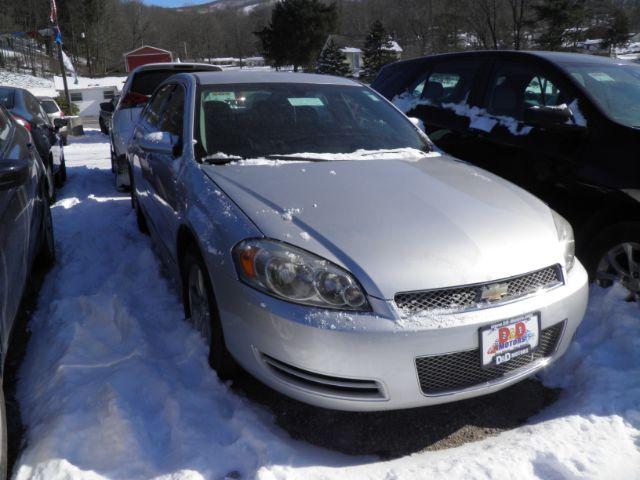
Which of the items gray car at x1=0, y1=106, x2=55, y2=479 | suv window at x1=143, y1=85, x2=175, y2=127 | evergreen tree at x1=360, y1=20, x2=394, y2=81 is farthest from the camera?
evergreen tree at x1=360, y1=20, x2=394, y2=81

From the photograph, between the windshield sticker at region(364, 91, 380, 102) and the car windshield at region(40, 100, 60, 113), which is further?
the car windshield at region(40, 100, 60, 113)

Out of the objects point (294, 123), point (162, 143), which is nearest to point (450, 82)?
point (294, 123)

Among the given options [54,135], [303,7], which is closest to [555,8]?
[303,7]

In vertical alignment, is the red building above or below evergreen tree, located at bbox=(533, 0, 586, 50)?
below

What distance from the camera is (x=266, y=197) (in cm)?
243

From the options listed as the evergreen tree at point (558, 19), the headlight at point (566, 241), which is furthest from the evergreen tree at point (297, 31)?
the headlight at point (566, 241)

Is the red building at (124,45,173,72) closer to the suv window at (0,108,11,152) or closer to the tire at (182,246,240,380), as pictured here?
the suv window at (0,108,11,152)

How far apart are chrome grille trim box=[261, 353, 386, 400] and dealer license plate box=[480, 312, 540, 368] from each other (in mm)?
449

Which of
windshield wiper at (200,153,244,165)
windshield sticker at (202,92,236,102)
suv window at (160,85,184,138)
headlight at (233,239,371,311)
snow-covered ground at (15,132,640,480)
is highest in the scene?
windshield sticker at (202,92,236,102)

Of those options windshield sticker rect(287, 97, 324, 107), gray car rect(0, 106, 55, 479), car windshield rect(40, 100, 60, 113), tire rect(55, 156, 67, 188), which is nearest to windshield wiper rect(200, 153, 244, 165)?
windshield sticker rect(287, 97, 324, 107)

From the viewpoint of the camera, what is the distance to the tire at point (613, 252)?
3.00 m

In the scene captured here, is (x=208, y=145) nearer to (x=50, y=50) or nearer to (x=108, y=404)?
(x=108, y=404)

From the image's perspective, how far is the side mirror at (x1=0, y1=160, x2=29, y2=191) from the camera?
2.23 meters

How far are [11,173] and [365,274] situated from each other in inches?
62.6
